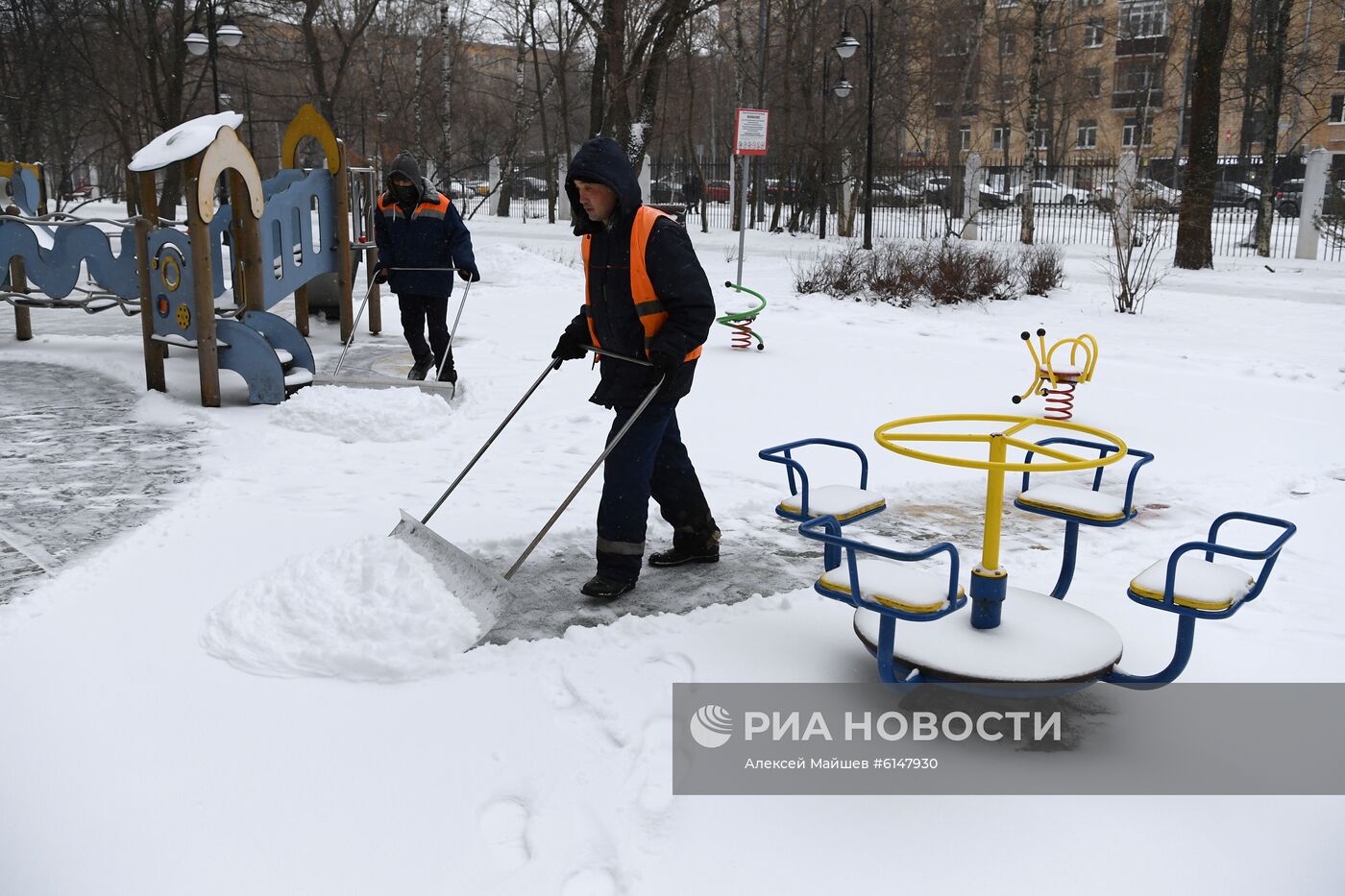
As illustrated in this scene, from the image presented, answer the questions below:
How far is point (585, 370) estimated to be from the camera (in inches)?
349

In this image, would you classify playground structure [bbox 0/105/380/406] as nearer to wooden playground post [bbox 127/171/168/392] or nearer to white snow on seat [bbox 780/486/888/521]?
wooden playground post [bbox 127/171/168/392]

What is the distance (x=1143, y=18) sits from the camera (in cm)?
4734

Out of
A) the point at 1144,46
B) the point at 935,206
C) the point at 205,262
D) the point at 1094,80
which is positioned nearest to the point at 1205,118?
the point at 205,262

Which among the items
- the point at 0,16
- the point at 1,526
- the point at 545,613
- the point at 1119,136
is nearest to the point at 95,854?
the point at 545,613

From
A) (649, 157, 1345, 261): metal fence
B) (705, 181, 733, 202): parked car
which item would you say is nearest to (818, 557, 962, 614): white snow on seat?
(649, 157, 1345, 261): metal fence

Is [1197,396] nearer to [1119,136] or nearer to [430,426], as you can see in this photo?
[430,426]

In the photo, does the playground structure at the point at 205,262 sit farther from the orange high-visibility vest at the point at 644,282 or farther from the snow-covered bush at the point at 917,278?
the snow-covered bush at the point at 917,278

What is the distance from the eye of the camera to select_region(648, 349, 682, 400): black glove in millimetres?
3883

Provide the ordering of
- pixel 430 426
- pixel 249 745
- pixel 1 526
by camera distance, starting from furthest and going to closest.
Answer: pixel 430 426
pixel 1 526
pixel 249 745

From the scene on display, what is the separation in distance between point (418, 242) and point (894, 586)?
5685 mm

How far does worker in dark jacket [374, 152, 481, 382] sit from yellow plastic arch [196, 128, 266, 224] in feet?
→ 3.14

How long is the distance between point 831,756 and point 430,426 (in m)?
4.28

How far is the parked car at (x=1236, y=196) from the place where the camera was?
1288 inches

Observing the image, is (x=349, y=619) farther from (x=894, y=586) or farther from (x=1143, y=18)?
(x=1143, y=18)
